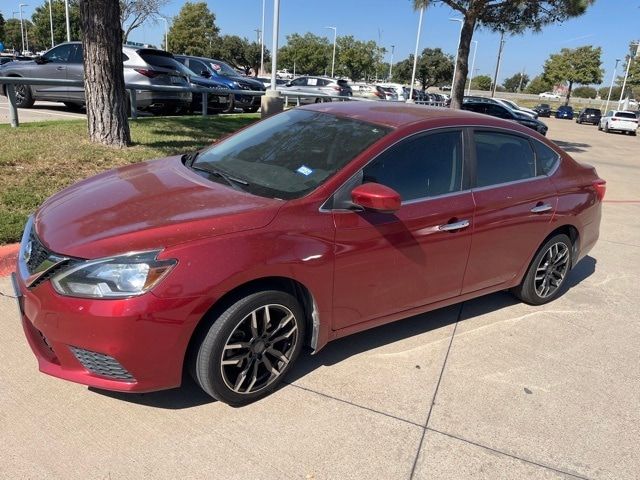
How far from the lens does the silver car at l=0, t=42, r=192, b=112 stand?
38.5ft

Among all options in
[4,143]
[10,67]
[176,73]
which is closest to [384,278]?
[4,143]

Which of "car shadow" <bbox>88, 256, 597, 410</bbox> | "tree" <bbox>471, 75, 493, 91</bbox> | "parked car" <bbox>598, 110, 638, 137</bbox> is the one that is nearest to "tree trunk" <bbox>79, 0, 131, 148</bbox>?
"car shadow" <bbox>88, 256, 597, 410</bbox>

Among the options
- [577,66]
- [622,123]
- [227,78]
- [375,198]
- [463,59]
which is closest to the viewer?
[375,198]

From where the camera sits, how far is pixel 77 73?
11.8 metres

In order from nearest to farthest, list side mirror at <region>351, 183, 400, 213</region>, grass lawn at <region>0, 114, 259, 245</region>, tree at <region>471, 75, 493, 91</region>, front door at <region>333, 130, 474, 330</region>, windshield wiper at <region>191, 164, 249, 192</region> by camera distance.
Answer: side mirror at <region>351, 183, 400, 213</region>
front door at <region>333, 130, 474, 330</region>
windshield wiper at <region>191, 164, 249, 192</region>
grass lawn at <region>0, 114, 259, 245</region>
tree at <region>471, 75, 493, 91</region>

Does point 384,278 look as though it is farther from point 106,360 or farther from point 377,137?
point 106,360

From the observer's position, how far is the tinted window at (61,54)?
11.9 metres

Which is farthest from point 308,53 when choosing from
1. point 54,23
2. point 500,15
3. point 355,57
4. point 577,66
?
point 500,15

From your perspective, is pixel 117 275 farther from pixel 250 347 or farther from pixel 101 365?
pixel 250 347

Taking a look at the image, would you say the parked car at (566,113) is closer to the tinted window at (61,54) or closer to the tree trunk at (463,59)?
the tree trunk at (463,59)

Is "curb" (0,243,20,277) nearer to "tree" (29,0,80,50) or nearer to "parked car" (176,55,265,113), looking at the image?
"parked car" (176,55,265,113)

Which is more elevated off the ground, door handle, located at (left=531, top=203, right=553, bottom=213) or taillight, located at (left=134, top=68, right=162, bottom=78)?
taillight, located at (left=134, top=68, right=162, bottom=78)

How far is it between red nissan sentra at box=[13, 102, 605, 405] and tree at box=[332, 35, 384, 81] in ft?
232

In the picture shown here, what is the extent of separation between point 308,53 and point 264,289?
7349 cm
